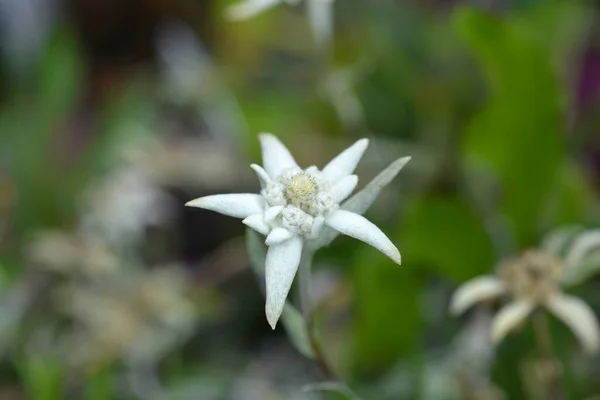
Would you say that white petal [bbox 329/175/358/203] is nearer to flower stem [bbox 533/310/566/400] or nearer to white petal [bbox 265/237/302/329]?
white petal [bbox 265/237/302/329]

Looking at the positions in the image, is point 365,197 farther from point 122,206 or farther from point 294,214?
point 122,206

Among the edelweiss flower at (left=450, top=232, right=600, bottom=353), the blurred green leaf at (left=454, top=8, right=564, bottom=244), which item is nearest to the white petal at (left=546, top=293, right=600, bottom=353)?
the edelweiss flower at (left=450, top=232, right=600, bottom=353)

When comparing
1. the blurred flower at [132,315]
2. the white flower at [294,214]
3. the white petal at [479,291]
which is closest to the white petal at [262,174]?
the white flower at [294,214]

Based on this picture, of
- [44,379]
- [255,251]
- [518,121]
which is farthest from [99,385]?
[518,121]

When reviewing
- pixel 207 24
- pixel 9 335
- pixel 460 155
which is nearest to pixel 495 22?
pixel 460 155

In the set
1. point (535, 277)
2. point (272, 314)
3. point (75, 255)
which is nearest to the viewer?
point (272, 314)

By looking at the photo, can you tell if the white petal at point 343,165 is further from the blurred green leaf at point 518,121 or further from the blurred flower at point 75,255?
the blurred flower at point 75,255
